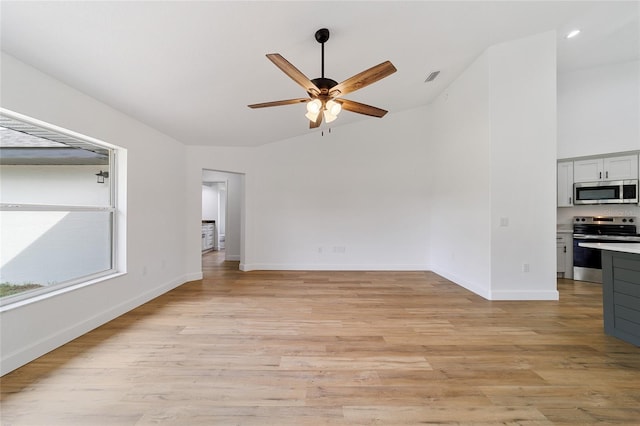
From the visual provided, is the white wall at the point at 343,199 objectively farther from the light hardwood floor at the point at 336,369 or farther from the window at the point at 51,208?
the window at the point at 51,208

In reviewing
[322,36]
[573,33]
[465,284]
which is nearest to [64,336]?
[322,36]

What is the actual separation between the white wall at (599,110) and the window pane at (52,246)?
7169mm

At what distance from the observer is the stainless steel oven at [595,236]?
396 cm

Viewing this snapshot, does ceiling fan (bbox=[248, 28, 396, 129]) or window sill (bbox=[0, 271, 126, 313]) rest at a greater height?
ceiling fan (bbox=[248, 28, 396, 129])

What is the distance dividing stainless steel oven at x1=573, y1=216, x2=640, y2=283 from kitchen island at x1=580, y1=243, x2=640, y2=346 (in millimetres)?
2371

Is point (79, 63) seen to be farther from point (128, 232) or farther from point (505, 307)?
point (505, 307)

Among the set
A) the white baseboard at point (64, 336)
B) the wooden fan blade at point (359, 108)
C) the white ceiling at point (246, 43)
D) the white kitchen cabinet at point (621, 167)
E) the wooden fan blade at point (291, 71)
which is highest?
the white ceiling at point (246, 43)

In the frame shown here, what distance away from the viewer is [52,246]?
88.8 inches

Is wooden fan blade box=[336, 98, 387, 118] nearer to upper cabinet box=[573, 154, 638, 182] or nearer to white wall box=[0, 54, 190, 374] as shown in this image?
white wall box=[0, 54, 190, 374]

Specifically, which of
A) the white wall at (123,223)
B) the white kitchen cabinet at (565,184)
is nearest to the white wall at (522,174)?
the white kitchen cabinet at (565,184)

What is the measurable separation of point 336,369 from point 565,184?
5398 mm

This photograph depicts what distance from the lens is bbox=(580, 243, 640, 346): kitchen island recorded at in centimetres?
202

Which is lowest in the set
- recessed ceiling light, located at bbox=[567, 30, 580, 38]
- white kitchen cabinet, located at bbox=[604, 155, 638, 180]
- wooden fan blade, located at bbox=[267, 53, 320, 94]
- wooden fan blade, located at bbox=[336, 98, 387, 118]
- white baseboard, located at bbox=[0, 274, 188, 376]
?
white baseboard, located at bbox=[0, 274, 188, 376]

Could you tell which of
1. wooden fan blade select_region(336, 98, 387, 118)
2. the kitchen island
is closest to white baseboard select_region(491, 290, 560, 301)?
the kitchen island
